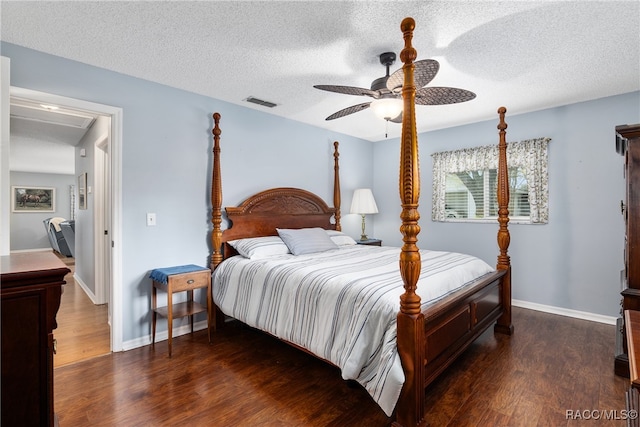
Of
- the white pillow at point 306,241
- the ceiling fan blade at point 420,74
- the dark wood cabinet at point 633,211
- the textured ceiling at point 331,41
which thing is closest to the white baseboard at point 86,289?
the white pillow at point 306,241

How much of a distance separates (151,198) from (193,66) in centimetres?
124

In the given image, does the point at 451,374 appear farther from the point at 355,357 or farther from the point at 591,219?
the point at 591,219

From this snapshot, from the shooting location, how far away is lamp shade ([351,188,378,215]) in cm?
491

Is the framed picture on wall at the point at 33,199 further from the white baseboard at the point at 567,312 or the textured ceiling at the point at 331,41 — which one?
the white baseboard at the point at 567,312

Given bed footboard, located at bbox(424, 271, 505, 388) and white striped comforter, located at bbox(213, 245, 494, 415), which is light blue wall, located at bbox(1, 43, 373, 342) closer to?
white striped comforter, located at bbox(213, 245, 494, 415)

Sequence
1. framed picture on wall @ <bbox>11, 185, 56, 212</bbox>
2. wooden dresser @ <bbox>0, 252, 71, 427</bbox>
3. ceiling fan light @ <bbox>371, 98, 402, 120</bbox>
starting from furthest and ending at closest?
framed picture on wall @ <bbox>11, 185, 56, 212</bbox> < ceiling fan light @ <bbox>371, 98, 402, 120</bbox> < wooden dresser @ <bbox>0, 252, 71, 427</bbox>

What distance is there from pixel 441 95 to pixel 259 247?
6.84 feet

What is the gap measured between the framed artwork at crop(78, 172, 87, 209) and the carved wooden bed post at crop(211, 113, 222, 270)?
2.59m

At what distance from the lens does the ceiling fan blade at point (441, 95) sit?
2209 millimetres

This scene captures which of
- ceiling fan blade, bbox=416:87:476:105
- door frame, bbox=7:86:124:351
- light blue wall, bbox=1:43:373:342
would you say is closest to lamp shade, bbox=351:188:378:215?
light blue wall, bbox=1:43:373:342

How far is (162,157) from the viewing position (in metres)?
3.06

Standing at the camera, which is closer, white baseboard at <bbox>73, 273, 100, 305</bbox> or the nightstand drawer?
the nightstand drawer

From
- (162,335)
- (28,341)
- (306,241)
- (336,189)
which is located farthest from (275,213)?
(28,341)

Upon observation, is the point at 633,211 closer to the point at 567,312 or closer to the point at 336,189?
the point at 567,312
